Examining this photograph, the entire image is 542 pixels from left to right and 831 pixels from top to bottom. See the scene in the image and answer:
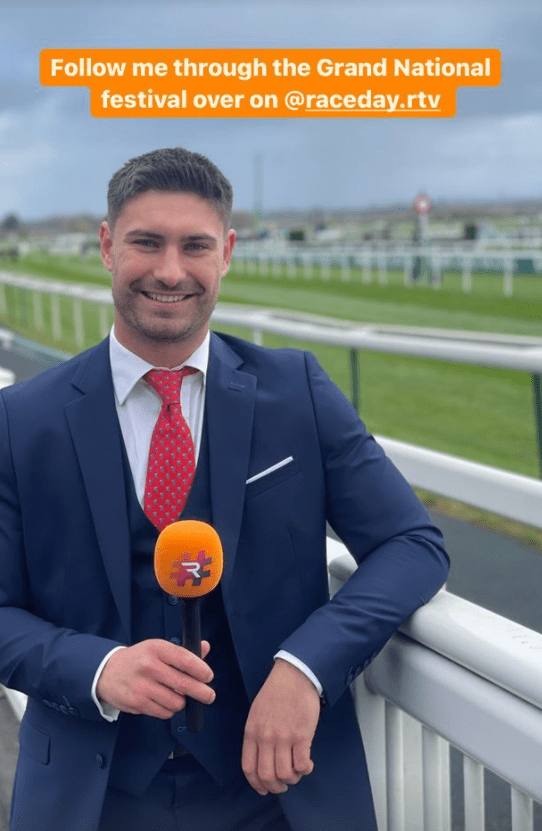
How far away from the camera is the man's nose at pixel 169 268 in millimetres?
1905

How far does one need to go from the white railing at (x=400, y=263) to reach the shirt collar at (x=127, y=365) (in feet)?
69.2

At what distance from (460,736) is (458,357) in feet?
10.5

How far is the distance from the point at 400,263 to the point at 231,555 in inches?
1284

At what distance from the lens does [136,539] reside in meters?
1.83

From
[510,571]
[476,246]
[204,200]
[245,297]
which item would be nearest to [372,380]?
[510,571]

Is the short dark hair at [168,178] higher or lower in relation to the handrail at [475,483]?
higher

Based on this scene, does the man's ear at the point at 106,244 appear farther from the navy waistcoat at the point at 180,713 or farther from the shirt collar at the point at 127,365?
the navy waistcoat at the point at 180,713

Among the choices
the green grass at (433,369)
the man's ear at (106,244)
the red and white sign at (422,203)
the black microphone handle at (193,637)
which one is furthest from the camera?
the red and white sign at (422,203)

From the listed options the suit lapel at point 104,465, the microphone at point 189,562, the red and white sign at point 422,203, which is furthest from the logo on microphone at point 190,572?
the red and white sign at point 422,203

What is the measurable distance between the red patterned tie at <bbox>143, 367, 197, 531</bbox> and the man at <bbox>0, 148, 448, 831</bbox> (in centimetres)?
1

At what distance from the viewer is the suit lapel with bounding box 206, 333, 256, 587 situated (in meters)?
1.79

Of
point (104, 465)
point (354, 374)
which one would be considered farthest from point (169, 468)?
point (354, 374)

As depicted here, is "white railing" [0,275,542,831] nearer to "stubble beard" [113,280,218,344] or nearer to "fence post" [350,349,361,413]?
"stubble beard" [113,280,218,344]

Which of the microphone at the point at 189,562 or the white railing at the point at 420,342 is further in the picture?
the white railing at the point at 420,342
